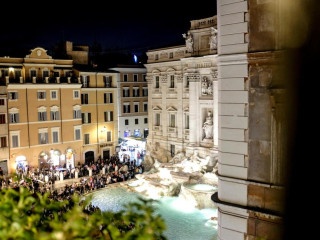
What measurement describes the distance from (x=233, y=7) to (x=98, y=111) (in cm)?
3732

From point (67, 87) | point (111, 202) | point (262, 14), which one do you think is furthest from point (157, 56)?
point (262, 14)

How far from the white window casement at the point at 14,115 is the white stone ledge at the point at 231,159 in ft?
107

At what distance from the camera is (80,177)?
35250 mm

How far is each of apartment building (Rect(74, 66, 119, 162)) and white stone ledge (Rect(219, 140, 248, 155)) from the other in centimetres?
3511

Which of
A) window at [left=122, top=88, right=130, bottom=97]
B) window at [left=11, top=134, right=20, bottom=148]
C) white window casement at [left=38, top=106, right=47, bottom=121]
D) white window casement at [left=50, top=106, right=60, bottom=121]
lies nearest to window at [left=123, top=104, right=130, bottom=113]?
window at [left=122, top=88, right=130, bottom=97]

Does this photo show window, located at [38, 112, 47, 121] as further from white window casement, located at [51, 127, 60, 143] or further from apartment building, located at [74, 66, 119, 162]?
apartment building, located at [74, 66, 119, 162]

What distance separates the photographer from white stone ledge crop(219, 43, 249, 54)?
9433 mm

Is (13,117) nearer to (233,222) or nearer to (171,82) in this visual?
(171,82)

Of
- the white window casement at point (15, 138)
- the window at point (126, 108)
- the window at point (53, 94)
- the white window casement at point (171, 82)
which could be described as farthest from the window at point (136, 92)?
the white window casement at point (15, 138)

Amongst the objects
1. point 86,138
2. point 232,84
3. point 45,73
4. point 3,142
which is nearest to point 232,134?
point 232,84

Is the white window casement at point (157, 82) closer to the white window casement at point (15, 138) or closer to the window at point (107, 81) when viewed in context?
the window at point (107, 81)

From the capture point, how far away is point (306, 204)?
7.98 meters

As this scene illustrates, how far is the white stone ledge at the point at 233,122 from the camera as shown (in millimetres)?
9516

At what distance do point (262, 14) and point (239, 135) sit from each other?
3220mm
